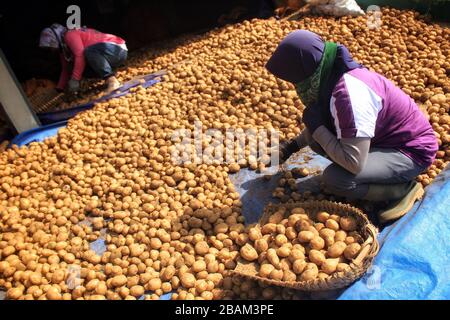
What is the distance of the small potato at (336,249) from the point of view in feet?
6.17

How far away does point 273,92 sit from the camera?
134 inches

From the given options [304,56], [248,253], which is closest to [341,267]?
[248,253]

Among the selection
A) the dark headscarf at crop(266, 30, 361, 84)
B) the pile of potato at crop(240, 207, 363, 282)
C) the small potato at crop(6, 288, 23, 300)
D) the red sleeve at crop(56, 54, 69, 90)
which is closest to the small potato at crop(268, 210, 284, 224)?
the pile of potato at crop(240, 207, 363, 282)

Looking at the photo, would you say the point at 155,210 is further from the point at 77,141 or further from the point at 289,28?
the point at 289,28

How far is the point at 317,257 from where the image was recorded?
6.13 ft

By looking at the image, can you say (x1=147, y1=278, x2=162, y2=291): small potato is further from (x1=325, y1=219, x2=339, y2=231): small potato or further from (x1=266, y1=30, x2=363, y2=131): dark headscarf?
(x1=266, y1=30, x2=363, y2=131): dark headscarf

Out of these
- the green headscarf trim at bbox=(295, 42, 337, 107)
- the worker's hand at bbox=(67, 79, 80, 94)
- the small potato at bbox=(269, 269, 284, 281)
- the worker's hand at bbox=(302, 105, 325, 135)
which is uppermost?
the green headscarf trim at bbox=(295, 42, 337, 107)

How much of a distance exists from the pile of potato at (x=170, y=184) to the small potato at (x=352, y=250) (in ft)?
0.14

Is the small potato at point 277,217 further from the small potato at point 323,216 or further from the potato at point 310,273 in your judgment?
the potato at point 310,273

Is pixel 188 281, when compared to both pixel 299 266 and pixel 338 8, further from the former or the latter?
pixel 338 8

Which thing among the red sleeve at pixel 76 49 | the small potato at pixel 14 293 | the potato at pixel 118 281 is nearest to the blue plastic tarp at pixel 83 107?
the red sleeve at pixel 76 49

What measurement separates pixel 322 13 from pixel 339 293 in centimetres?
387

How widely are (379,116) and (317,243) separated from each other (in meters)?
0.78

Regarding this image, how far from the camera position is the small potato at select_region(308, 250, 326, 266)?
1.87m
